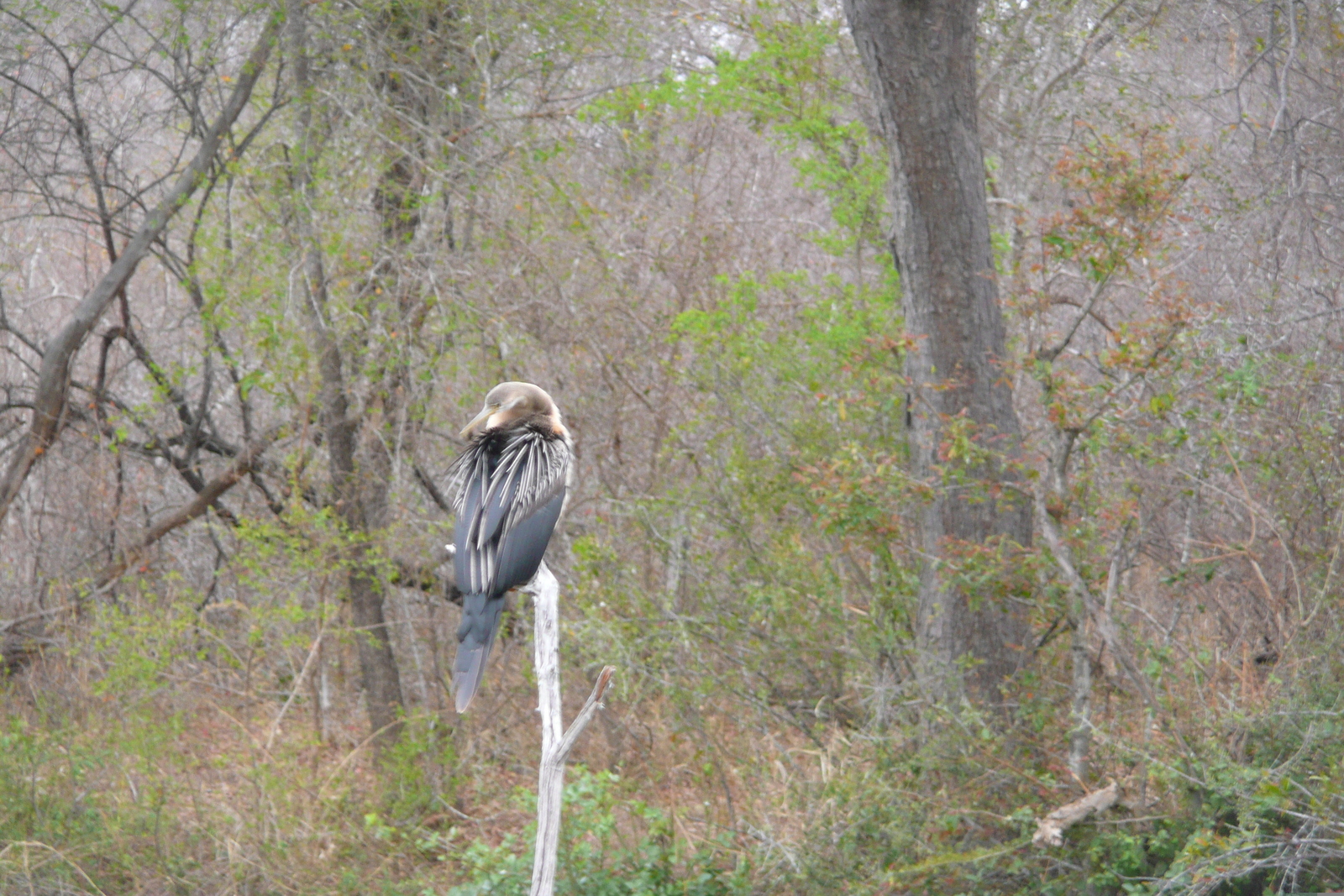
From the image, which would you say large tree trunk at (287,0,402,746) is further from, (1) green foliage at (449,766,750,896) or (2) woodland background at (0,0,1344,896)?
(1) green foliage at (449,766,750,896)

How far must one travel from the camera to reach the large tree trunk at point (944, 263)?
6.29 meters

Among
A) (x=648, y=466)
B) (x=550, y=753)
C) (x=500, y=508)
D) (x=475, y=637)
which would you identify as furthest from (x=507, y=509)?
(x=648, y=466)

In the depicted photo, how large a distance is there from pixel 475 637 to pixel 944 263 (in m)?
3.54

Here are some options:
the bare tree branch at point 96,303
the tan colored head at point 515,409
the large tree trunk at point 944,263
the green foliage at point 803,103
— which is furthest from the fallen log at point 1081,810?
the bare tree branch at point 96,303

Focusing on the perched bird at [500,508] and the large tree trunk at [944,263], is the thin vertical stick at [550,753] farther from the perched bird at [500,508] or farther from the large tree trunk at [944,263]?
the large tree trunk at [944,263]

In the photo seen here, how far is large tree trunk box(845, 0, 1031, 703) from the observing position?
629cm

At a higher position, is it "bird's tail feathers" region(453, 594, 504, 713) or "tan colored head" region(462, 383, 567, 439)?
"tan colored head" region(462, 383, 567, 439)

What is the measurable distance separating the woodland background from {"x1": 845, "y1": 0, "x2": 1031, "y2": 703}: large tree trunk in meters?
0.28

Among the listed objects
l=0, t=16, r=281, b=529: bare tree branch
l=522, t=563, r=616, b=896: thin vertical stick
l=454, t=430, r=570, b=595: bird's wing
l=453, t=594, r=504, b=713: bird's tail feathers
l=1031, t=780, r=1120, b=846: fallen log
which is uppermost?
l=0, t=16, r=281, b=529: bare tree branch

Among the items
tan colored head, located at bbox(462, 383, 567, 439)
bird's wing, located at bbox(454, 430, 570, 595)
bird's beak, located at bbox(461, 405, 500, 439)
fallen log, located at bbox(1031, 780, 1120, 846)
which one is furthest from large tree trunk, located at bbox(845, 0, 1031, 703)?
bird's wing, located at bbox(454, 430, 570, 595)

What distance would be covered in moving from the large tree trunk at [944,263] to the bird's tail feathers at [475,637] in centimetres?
296

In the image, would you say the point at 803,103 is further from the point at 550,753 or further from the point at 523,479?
the point at 550,753

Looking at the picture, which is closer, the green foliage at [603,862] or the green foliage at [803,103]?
the green foliage at [603,862]

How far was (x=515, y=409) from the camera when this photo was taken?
4.90 metres
